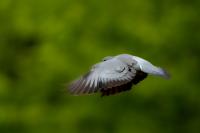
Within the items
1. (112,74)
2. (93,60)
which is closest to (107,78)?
(112,74)

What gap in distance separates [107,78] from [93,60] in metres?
3.28

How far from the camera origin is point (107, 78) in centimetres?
357

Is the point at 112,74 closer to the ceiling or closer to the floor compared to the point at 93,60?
closer to the ceiling

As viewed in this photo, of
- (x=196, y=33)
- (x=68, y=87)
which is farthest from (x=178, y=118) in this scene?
(x=68, y=87)

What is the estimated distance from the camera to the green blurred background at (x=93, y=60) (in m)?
6.89

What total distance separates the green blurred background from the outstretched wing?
3154mm

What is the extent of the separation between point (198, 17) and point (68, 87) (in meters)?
3.83

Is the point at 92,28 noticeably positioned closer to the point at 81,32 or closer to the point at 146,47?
the point at 81,32

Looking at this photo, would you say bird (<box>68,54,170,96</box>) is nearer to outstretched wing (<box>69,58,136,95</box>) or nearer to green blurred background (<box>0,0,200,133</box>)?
outstretched wing (<box>69,58,136,95</box>)

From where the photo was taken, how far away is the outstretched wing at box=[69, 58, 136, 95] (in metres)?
3.56

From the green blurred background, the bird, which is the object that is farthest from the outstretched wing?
the green blurred background

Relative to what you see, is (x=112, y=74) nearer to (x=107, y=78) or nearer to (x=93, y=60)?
(x=107, y=78)

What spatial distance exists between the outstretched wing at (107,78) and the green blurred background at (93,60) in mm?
3154

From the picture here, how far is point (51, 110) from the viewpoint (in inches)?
279
